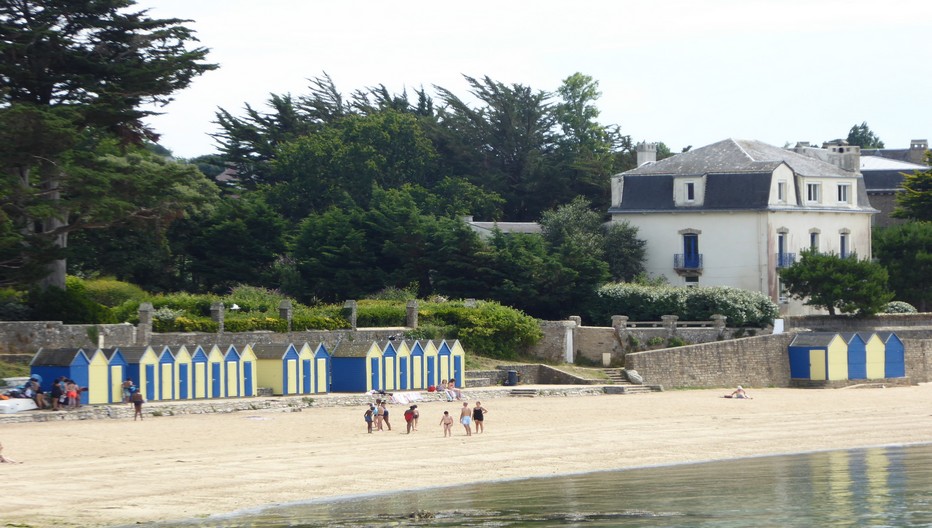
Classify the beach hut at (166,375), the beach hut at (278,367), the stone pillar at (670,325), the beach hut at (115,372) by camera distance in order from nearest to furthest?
the beach hut at (115,372)
the beach hut at (166,375)
the beach hut at (278,367)
the stone pillar at (670,325)

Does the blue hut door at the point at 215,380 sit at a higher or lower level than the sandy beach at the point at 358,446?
higher

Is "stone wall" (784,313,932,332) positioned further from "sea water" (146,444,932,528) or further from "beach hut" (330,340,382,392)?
"sea water" (146,444,932,528)

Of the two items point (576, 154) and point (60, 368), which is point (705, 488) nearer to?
point (60, 368)

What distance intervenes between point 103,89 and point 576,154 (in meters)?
31.4

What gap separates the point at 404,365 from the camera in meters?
46.0

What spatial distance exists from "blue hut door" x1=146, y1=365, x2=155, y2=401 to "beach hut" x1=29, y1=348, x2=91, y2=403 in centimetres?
195

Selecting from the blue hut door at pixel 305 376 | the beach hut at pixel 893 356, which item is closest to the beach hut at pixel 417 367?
the blue hut door at pixel 305 376

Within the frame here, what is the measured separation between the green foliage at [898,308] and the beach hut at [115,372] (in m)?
32.9

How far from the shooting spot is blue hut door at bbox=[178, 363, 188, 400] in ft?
132

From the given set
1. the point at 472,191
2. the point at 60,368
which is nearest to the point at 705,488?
the point at 60,368

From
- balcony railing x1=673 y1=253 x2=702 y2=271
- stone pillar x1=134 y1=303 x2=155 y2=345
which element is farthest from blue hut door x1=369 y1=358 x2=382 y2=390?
balcony railing x1=673 y1=253 x2=702 y2=271

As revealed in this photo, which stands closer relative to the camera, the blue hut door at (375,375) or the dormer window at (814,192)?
the blue hut door at (375,375)

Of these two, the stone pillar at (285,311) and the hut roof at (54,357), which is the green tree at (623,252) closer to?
the stone pillar at (285,311)

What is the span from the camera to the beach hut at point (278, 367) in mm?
42688
